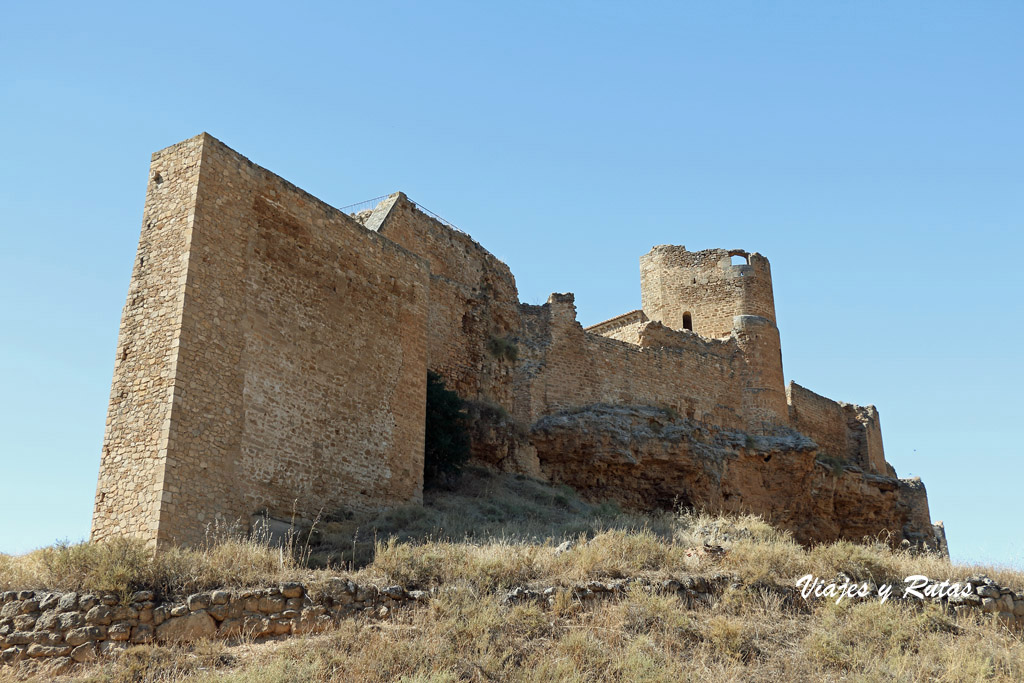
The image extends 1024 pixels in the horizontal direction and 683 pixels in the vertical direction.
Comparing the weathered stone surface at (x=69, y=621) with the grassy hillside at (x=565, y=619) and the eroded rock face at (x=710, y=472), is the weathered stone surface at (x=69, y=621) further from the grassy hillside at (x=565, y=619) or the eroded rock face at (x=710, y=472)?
the eroded rock face at (x=710, y=472)

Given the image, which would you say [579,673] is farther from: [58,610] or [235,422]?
[235,422]

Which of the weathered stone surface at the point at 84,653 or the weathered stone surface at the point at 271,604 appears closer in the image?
the weathered stone surface at the point at 84,653

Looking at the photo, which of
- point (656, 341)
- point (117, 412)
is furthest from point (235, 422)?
point (656, 341)

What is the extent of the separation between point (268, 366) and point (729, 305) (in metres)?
14.3

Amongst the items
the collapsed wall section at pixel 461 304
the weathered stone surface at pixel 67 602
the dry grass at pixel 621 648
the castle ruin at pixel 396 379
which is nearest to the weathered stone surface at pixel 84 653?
the dry grass at pixel 621 648

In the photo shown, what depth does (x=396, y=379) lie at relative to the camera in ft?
43.2

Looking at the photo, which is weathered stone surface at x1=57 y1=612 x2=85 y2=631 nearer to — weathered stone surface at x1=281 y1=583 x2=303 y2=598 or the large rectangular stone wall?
weathered stone surface at x1=281 y1=583 x2=303 y2=598

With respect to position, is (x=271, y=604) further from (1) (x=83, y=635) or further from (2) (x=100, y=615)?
(1) (x=83, y=635)

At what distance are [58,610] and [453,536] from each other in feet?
15.0

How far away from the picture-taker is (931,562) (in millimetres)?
10367

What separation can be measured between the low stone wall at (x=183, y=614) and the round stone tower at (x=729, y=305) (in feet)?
45.4

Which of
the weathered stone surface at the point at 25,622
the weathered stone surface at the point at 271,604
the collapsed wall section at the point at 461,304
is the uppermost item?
the collapsed wall section at the point at 461,304

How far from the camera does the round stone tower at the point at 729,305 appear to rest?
2152 cm

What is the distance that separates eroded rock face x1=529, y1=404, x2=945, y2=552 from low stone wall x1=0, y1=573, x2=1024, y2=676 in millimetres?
9069
